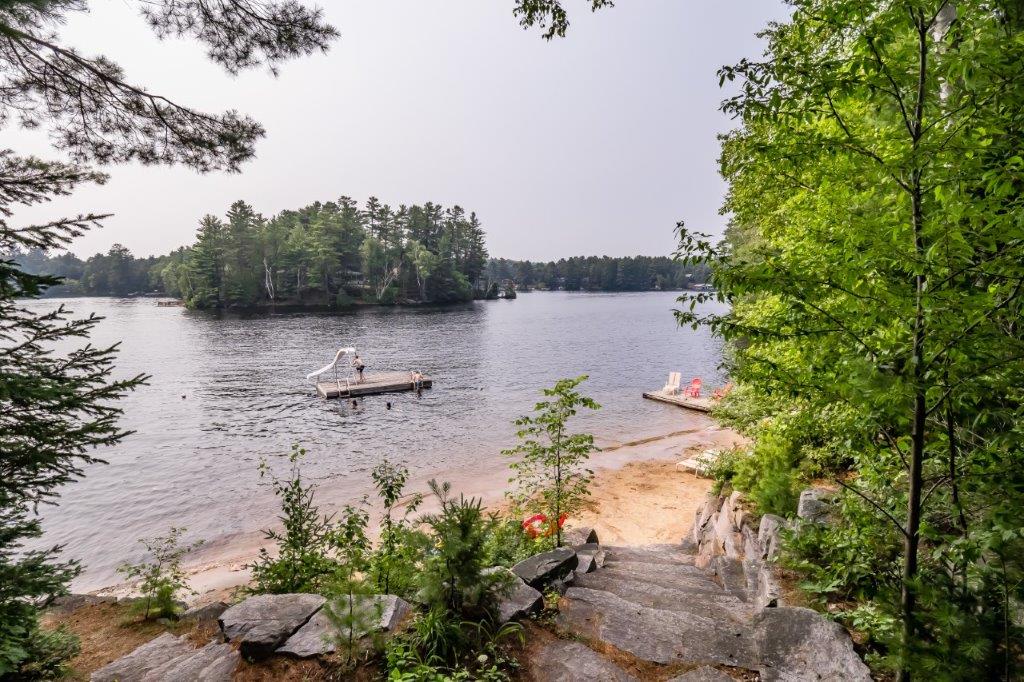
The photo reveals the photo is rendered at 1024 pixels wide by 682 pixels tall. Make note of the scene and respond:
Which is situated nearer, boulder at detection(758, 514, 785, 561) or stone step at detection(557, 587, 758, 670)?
stone step at detection(557, 587, 758, 670)

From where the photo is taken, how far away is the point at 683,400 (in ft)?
79.7

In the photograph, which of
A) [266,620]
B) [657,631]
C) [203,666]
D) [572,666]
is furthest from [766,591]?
[203,666]

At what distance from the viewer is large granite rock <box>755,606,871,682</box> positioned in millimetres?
3135

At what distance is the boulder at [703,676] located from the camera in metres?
3.35

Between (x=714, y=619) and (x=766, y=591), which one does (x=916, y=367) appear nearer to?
(x=714, y=619)

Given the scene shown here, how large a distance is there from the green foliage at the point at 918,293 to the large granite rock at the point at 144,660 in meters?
5.42

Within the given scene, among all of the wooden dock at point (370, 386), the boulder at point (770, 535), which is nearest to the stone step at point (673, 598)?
the boulder at point (770, 535)

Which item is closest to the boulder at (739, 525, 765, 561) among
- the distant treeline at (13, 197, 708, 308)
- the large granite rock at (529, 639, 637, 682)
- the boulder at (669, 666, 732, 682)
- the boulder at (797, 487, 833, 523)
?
the boulder at (797, 487, 833, 523)

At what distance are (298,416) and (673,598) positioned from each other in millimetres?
20580

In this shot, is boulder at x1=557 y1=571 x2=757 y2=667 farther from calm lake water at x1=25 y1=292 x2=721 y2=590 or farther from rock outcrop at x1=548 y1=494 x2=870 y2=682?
calm lake water at x1=25 y1=292 x2=721 y2=590

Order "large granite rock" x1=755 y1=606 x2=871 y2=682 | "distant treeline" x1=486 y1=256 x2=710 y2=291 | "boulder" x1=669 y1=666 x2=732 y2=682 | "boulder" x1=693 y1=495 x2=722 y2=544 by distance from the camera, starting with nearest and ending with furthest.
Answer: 1. "large granite rock" x1=755 y1=606 x2=871 y2=682
2. "boulder" x1=669 y1=666 x2=732 y2=682
3. "boulder" x1=693 y1=495 x2=722 y2=544
4. "distant treeline" x1=486 y1=256 x2=710 y2=291

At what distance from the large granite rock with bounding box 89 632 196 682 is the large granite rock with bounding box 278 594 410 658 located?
4.08 feet

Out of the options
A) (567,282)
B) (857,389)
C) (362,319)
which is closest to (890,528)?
(857,389)

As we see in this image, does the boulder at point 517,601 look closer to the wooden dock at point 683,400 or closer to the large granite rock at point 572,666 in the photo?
the large granite rock at point 572,666
